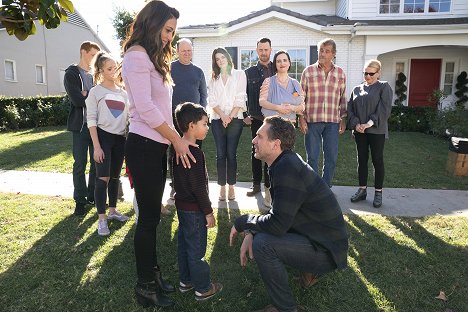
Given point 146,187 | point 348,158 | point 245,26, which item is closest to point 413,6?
point 245,26

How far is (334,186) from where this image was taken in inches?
244

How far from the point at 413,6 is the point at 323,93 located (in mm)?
13108

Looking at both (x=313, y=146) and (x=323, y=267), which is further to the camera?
(x=313, y=146)

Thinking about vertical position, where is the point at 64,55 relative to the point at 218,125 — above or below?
above

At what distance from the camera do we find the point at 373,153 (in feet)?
16.8

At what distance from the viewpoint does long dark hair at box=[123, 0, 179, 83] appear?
241 cm

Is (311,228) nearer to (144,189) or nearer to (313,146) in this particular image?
(144,189)

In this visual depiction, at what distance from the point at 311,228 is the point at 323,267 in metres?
0.30

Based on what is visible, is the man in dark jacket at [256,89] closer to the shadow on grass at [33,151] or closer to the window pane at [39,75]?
the shadow on grass at [33,151]

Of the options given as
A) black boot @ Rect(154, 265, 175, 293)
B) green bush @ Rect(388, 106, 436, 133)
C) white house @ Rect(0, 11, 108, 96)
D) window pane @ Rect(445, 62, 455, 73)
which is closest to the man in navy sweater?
black boot @ Rect(154, 265, 175, 293)

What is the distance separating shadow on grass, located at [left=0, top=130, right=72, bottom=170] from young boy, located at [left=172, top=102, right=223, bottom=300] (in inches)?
246

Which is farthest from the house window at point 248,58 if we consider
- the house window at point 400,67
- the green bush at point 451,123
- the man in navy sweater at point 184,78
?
the man in navy sweater at point 184,78

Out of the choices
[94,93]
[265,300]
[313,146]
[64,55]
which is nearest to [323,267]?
[265,300]

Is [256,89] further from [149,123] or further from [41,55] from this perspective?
[41,55]
